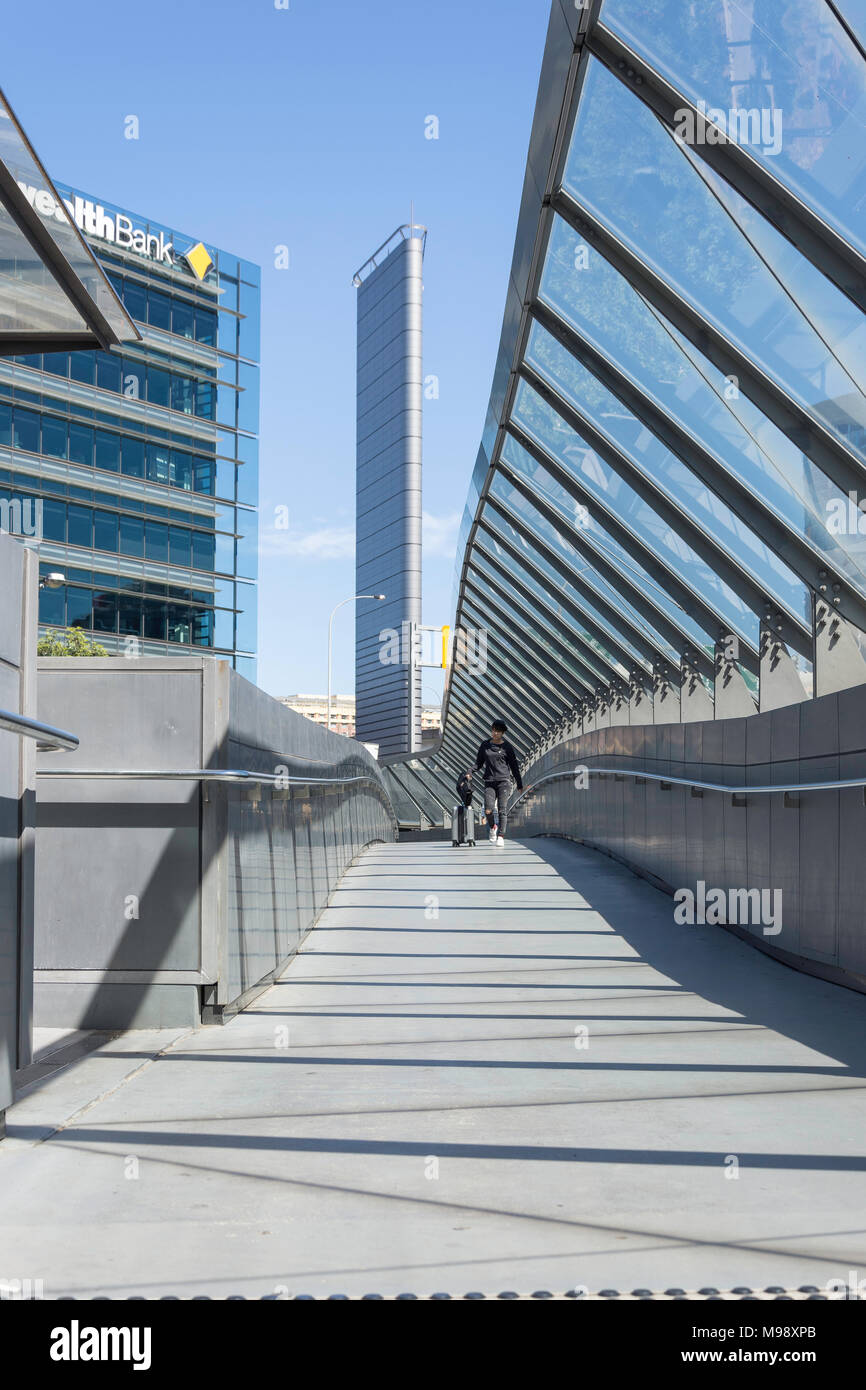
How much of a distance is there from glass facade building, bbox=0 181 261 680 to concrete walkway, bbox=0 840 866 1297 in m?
46.9

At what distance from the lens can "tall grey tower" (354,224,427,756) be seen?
120062 mm

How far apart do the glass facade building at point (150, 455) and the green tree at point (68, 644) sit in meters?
0.99

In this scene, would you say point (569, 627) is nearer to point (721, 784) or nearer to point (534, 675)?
point (534, 675)

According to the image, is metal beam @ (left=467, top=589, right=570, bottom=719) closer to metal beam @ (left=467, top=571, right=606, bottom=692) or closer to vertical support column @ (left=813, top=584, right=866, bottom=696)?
metal beam @ (left=467, top=571, right=606, bottom=692)

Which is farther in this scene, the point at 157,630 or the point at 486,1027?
the point at 157,630

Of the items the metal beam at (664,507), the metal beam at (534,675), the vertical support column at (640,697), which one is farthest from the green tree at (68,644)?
the metal beam at (664,507)

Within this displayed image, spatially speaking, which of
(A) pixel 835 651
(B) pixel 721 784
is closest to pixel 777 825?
(B) pixel 721 784

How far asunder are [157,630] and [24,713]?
54531mm

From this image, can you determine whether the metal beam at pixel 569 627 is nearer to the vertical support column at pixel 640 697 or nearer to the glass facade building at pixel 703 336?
the vertical support column at pixel 640 697

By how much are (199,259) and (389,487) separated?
226ft

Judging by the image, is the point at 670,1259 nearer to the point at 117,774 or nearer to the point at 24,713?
the point at 24,713

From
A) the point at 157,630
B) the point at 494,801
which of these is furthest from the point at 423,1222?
the point at 157,630

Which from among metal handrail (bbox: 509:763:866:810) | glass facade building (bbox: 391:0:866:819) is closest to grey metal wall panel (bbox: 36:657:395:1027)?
metal handrail (bbox: 509:763:866:810)

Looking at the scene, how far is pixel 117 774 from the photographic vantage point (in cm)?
580
